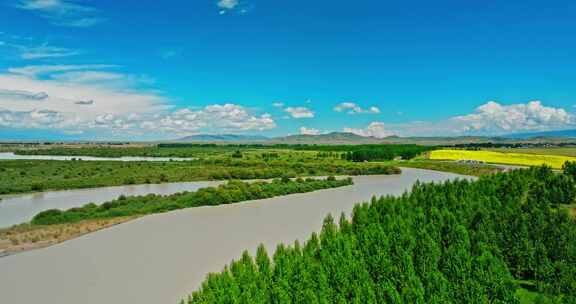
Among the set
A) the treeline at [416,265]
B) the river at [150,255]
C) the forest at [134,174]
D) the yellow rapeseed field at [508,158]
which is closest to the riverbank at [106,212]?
the river at [150,255]

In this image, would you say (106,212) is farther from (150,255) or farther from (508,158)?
(508,158)

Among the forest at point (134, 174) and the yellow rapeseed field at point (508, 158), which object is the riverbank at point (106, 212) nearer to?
the forest at point (134, 174)

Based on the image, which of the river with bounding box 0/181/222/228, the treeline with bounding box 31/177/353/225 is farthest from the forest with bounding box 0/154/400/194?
the treeline with bounding box 31/177/353/225

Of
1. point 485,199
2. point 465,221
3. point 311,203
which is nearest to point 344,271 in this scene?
point 465,221

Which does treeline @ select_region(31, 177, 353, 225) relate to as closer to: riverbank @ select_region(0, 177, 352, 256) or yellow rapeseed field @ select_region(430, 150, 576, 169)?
riverbank @ select_region(0, 177, 352, 256)

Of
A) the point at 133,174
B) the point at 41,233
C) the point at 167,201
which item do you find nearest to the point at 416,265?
the point at 41,233

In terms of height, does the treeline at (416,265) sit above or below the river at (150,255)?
above
